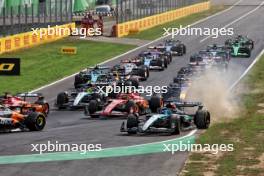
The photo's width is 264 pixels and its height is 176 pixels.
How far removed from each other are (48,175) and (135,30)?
182ft

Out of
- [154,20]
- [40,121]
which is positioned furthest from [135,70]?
[154,20]

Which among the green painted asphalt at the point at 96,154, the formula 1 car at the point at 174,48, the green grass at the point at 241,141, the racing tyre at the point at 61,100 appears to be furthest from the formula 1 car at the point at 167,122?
the formula 1 car at the point at 174,48

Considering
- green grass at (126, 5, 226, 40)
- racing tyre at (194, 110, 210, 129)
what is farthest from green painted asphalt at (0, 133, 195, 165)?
green grass at (126, 5, 226, 40)

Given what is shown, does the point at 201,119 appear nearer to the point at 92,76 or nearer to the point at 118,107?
the point at 118,107

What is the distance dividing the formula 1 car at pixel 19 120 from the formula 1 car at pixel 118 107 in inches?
152

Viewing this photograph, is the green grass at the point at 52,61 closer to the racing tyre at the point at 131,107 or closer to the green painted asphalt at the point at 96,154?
the racing tyre at the point at 131,107

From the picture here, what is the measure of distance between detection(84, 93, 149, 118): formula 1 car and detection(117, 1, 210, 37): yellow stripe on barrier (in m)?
40.6

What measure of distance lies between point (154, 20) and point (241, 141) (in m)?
59.7

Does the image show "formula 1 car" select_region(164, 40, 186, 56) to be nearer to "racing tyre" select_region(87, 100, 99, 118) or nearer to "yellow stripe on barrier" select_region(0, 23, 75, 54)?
"yellow stripe on barrier" select_region(0, 23, 75, 54)

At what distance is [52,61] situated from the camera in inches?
2058

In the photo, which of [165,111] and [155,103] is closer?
[165,111]

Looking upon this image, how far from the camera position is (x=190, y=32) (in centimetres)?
7794

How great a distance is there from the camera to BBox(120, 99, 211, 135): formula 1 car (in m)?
25.5

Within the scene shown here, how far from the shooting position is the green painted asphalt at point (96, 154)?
20906 millimetres
